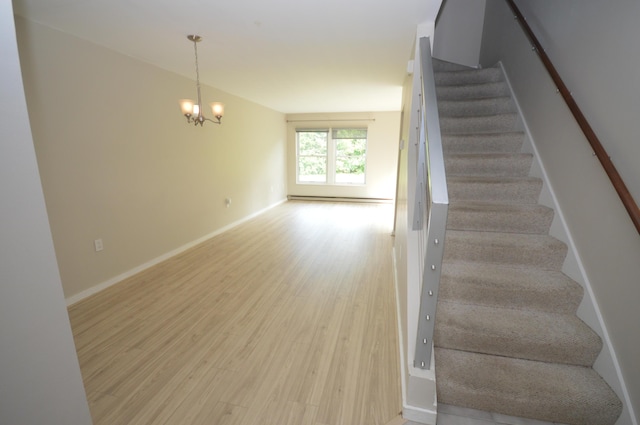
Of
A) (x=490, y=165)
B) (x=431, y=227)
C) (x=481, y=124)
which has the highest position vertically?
(x=481, y=124)

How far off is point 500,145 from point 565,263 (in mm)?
1088

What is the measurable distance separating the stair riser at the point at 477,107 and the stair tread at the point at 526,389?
2.14m

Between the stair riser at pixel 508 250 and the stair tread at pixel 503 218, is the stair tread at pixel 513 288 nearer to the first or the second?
the stair riser at pixel 508 250

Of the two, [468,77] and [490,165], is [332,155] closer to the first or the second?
[468,77]

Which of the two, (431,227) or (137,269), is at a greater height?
(431,227)

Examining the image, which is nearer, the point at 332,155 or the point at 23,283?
the point at 23,283

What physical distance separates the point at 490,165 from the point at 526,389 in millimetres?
1569

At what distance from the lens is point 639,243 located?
1200 mm

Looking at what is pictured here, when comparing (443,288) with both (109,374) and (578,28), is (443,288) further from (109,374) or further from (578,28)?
(109,374)

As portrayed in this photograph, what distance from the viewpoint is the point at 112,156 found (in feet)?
8.83

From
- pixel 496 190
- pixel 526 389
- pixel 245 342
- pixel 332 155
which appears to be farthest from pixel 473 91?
pixel 332 155

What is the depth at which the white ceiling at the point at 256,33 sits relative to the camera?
1.88 meters

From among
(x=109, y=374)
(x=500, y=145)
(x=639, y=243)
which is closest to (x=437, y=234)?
(x=639, y=243)

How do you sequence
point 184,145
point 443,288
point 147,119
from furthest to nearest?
point 184,145, point 147,119, point 443,288
